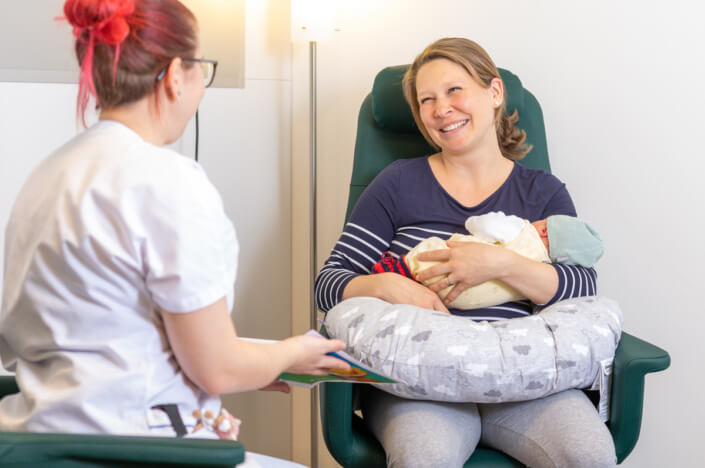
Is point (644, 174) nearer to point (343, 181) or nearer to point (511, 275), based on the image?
point (511, 275)

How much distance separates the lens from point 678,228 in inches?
82.0

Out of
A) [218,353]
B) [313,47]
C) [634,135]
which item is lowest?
[218,353]

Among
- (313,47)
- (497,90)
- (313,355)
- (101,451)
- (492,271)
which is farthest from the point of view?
(313,47)

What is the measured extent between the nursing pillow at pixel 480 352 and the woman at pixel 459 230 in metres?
0.08

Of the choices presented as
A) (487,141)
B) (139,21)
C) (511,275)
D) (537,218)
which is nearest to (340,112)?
(487,141)

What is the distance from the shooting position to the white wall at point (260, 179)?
2248 millimetres

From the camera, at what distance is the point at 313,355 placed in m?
1.06

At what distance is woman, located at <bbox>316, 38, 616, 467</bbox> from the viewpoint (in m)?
1.44

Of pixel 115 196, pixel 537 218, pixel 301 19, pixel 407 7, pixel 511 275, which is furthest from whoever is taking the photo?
pixel 407 7

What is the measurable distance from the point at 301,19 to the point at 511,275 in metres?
1.00

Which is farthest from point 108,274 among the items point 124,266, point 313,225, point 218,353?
point 313,225

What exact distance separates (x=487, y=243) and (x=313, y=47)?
927 millimetres

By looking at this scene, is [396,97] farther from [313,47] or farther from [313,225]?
[313,225]

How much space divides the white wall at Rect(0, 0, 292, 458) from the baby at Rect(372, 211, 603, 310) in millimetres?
786
